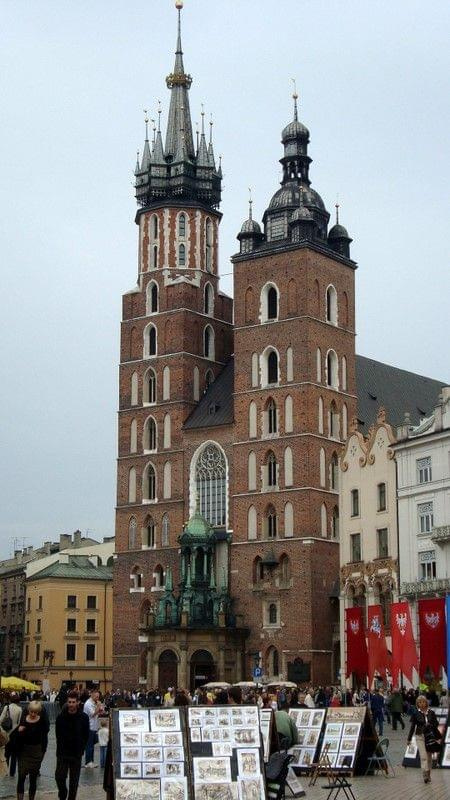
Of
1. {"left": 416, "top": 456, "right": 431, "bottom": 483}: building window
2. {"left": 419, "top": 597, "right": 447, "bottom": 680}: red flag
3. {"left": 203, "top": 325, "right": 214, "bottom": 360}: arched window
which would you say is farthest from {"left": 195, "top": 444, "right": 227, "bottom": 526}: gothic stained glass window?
{"left": 419, "top": 597, "right": 447, "bottom": 680}: red flag

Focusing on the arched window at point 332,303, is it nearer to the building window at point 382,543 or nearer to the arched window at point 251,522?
the arched window at point 251,522

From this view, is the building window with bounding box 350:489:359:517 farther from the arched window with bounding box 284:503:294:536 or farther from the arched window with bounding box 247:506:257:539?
the arched window with bounding box 247:506:257:539

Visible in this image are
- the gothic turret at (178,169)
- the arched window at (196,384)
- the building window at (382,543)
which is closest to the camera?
the building window at (382,543)

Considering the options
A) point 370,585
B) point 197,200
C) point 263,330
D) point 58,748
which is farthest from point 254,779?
point 197,200

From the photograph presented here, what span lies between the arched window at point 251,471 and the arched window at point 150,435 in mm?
7109

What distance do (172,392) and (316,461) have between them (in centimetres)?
1056

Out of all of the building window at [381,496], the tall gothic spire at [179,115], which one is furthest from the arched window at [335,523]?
the tall gothic spire at [179,115]

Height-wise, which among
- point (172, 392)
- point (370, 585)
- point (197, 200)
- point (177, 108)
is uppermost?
point (177, 108)

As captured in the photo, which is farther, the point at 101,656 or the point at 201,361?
the point at 101,656

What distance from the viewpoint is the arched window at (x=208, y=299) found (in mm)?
77750

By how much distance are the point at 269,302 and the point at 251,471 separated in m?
9.65

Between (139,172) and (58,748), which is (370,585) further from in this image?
(58,748)

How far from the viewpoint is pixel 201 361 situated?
76.1 m

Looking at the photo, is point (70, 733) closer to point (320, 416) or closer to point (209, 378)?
point (320, 416)
